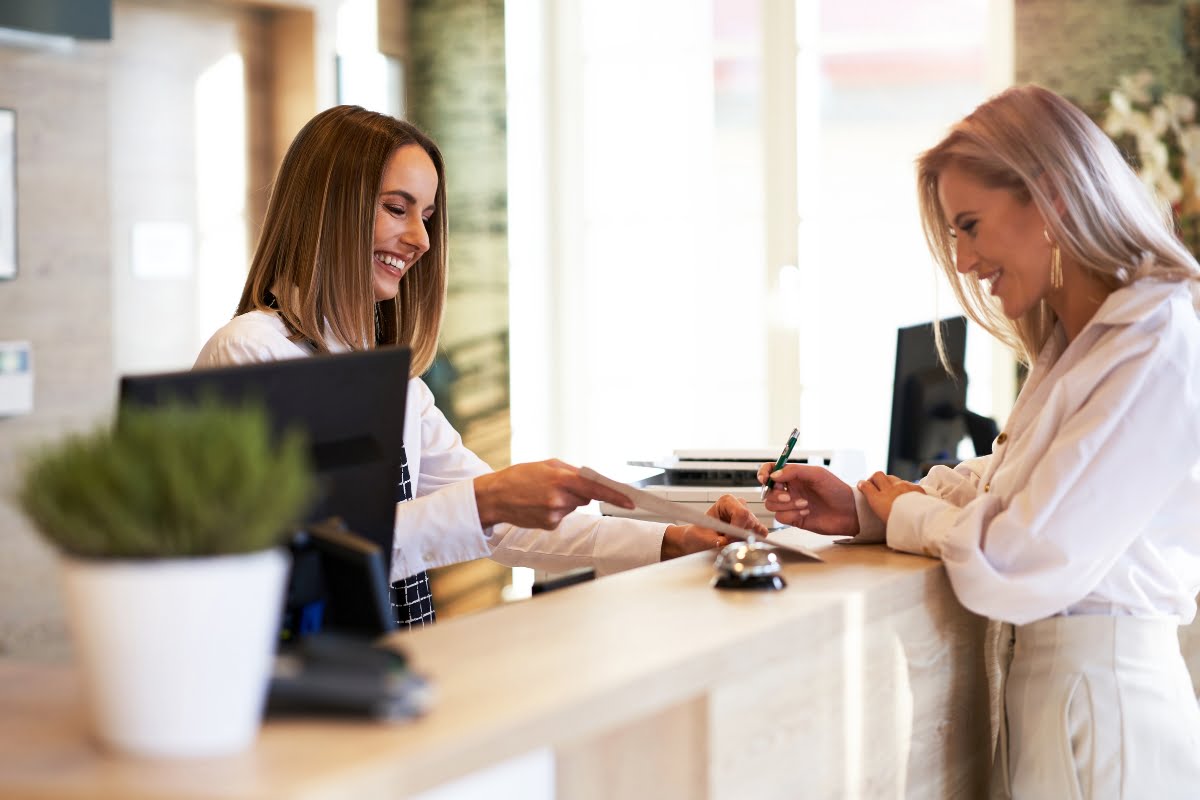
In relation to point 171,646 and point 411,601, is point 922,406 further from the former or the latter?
point 171,646

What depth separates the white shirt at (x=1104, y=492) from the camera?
5.30 feet

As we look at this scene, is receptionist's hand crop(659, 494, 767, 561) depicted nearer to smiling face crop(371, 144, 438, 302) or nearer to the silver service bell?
the silver service bell

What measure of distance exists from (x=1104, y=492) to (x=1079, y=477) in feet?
0.10

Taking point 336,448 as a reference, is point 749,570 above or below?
below

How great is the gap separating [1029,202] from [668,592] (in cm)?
71

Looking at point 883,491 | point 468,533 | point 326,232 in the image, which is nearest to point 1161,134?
point 883,491

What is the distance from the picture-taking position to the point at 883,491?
1.99 m

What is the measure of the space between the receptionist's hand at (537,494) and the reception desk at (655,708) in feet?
0.70

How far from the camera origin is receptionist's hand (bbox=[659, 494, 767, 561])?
2.18 metres

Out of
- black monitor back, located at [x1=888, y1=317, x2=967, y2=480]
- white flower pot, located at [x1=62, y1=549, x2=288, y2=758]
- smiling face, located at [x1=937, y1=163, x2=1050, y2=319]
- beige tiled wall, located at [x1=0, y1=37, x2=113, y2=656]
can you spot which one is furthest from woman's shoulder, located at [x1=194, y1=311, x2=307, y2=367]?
beige tiled wall, located at [x1=0, y1=37, x2=113, y2=656]

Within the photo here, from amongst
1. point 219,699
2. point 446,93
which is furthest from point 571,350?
point 219,699

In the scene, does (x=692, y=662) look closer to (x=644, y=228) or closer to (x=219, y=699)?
(x=219, y=699)

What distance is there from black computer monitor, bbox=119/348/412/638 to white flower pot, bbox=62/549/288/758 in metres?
0.37

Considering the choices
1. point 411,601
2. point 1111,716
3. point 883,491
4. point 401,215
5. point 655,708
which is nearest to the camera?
point 655,708
